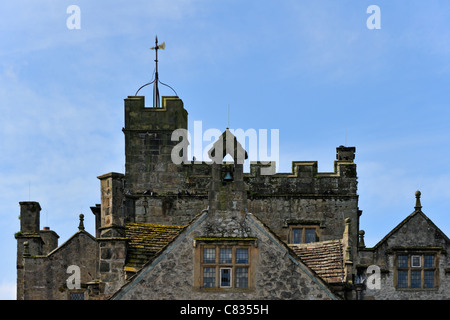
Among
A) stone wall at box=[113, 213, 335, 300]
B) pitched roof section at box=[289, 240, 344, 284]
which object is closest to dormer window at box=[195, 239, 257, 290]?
stone wall at box=[113, 213, 335, 300]

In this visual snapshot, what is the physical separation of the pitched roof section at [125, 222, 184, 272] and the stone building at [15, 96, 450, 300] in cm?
4

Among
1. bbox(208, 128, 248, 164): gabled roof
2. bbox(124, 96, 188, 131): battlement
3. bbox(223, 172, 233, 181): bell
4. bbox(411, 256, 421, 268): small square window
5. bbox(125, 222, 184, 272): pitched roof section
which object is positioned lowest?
bbox(411, 256, 421, 268): small square window

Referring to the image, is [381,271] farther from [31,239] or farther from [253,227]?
[31,239]

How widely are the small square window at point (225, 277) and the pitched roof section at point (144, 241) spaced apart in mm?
1826

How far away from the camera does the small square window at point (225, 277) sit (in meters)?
43.1

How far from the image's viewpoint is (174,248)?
141 ft

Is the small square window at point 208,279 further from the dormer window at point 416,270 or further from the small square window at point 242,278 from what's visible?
the dormer window at point 416,270

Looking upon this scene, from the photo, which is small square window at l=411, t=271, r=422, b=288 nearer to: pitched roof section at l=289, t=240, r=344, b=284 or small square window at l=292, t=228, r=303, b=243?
pitched roof section at l=289, t=240, r=344, b=284

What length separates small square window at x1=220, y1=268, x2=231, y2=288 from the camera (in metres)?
43.1

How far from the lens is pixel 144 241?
45.9 metres

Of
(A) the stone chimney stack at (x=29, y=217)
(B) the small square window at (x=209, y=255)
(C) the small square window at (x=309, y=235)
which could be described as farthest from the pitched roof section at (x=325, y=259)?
(A) the stone chimney stack at (x=29, y=217)
